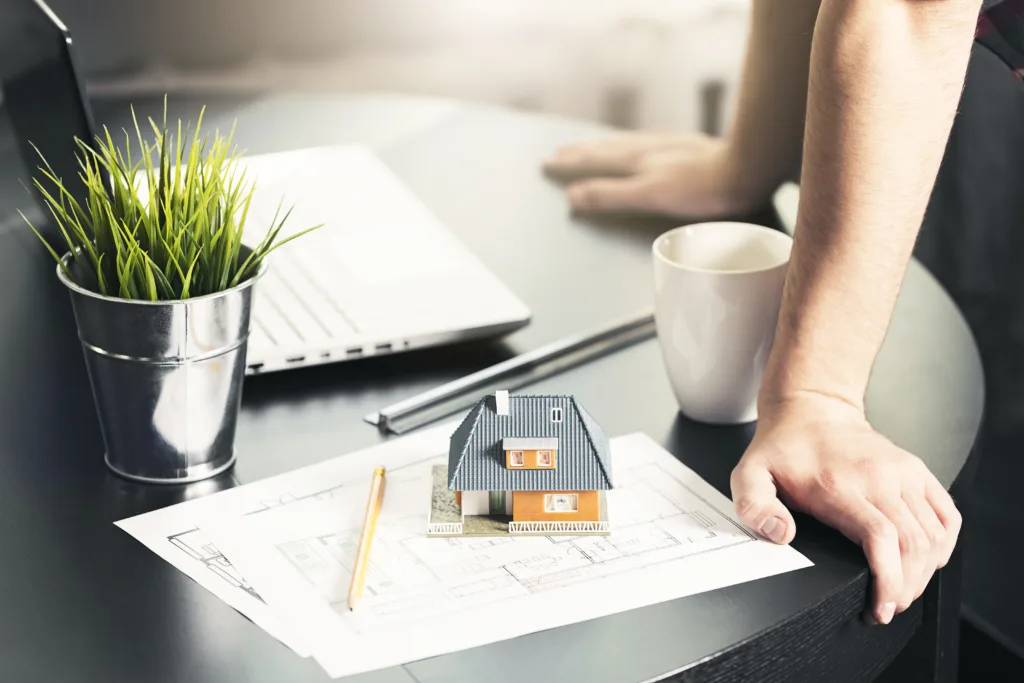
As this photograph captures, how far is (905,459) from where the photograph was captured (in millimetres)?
810

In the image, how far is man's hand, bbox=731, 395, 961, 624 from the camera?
0.76 metres

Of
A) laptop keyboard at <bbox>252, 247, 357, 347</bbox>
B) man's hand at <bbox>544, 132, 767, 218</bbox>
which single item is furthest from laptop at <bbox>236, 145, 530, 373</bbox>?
man's hand at <bbox>544, 132, 767, 218</bbox>

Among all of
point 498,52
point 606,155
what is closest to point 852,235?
point 606,155

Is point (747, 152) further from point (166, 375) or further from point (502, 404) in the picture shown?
point (166, 375)

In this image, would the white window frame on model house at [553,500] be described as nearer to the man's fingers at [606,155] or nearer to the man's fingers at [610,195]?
the man's fingers at [610,195]

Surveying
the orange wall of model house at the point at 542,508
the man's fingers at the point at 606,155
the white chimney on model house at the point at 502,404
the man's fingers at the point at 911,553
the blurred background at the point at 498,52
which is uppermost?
the blurred background at the point at 498,52

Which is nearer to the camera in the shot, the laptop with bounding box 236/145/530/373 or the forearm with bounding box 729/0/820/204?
the laptop with bounding box 236/145/530/373

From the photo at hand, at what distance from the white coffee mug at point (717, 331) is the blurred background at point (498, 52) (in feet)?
3.06

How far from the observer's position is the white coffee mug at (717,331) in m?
0.90

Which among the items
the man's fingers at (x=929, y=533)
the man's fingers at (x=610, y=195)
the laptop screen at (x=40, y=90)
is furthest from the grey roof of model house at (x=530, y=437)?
the man's fingers at (x=610, y=195)

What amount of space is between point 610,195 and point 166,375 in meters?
0.68

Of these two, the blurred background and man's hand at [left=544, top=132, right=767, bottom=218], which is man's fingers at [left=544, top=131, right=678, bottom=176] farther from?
the blurred background

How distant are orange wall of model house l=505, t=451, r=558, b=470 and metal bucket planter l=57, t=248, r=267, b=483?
0.23 metres

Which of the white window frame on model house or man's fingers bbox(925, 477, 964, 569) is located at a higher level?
the white window frame on model house
